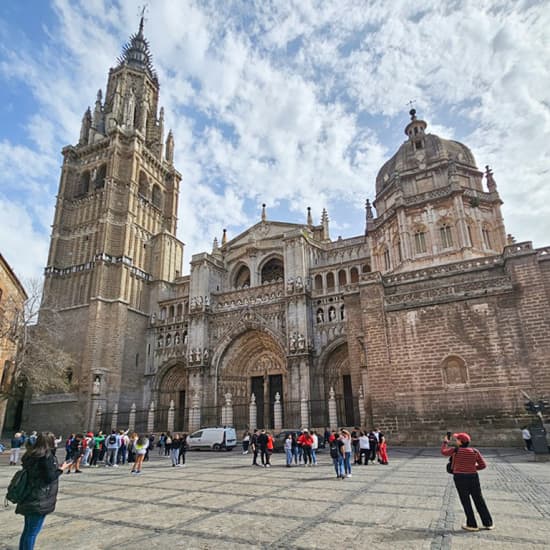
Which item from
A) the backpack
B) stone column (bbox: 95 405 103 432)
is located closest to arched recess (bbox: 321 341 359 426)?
stone column (bbox: 95 405 103 432)

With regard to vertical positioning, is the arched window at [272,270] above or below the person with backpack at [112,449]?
above

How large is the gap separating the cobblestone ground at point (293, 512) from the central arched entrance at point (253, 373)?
17884mm

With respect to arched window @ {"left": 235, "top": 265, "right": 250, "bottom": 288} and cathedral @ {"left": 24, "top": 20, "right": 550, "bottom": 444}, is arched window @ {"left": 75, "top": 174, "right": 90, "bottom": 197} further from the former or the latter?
arched window @ {"left": 235, "top": 265, "right": 250, "bottom": 288}

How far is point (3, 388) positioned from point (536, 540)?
24331 millimetres

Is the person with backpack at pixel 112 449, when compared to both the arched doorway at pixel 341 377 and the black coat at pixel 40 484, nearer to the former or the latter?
the black coat at pixel 40 484

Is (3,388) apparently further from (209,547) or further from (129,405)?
(209,547)

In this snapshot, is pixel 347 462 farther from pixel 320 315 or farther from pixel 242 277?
pixel 242 277

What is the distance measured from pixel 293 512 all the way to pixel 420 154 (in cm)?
2594

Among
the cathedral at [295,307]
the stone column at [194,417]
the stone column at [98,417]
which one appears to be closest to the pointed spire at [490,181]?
the cathedral at [295,307]

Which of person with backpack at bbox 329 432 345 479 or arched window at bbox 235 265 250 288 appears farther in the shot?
arched window at bbox 235 265 250 288

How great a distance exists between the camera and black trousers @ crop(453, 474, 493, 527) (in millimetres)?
4738

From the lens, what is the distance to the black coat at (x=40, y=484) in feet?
12.0

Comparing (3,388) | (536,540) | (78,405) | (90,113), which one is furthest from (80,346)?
(536,540)

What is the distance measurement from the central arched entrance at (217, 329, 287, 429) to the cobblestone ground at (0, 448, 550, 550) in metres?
17.9
